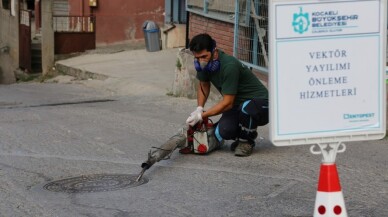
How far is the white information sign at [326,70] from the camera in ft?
15.4

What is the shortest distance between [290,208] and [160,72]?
10.5m

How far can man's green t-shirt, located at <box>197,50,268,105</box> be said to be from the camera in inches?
300

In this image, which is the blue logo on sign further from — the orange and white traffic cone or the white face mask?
the white face mask

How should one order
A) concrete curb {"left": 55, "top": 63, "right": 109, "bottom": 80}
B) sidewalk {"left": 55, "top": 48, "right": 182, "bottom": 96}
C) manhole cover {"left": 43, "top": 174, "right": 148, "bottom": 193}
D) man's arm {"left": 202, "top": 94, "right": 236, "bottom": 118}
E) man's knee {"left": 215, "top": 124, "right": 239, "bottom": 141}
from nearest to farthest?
manhole cover {"left": 43, "top": 174, "right": 148, "bottom": 193}, man's arm {"left": 202, "top": 94, "right": 236, "bottom": 118}, man's knee {"left": 215, "top": 124, "right": 239, "bottom": 141}, sidewalk {"left": 55, "top": 48, "right": 182, "bottom": 96}, concrete curb {"left": 55, "top": 63, "right": 109, "bottom": 80}

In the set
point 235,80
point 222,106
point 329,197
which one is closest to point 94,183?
point 222,106

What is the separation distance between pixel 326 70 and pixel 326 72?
1 cm

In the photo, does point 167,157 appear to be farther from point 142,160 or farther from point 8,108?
point 8,108

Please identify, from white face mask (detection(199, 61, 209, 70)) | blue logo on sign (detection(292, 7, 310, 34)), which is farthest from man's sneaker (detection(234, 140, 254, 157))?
blue logo on sign (detection(292, 7, 310, 34))

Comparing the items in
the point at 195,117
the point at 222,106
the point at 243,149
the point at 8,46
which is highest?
the point at 8,46

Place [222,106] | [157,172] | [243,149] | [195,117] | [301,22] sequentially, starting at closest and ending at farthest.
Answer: [301,22], [157,172], [222,106], [195,117], [243,149]

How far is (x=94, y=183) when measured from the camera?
275 inches

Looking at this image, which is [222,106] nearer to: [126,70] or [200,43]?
[200,43]

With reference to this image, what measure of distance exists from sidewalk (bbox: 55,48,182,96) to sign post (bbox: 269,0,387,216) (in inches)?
343

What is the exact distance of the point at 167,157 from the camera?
764 cm
